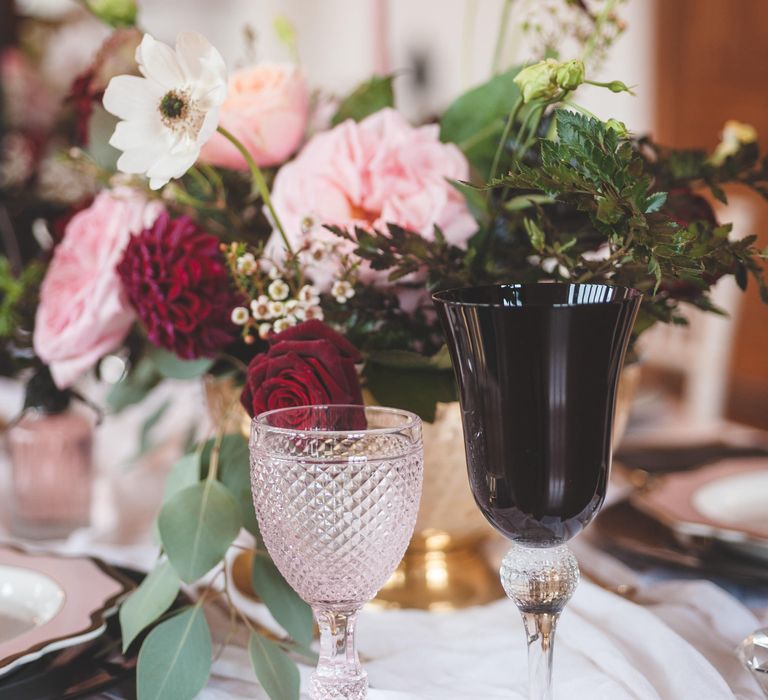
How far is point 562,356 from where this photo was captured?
1.49 feet

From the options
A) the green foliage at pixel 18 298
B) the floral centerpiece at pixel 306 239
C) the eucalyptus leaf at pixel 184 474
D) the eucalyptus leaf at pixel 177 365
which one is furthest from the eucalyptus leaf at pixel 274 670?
the green foliage at pixel 18 298

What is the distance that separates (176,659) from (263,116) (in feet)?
1.28

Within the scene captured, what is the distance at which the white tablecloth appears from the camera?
0.55m

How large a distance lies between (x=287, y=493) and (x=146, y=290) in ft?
0.78

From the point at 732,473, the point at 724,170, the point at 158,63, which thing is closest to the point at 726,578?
the point at 732,473

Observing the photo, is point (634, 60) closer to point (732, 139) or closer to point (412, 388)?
point (732, 139)

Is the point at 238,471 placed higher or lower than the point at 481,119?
lower

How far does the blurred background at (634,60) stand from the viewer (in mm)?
1710

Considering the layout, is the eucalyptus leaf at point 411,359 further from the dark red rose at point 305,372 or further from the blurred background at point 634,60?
the blurred background at point 634,60

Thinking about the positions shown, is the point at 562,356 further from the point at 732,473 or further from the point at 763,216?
the point at 763,216

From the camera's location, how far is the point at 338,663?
0.51 m

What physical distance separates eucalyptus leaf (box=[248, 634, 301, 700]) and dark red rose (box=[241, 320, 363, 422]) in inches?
5.6

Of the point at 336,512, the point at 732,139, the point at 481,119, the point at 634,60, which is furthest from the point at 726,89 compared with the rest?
the point at 336,512

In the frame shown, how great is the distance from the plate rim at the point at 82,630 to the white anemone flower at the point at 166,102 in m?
0.27
